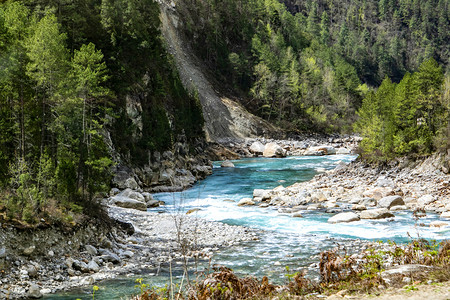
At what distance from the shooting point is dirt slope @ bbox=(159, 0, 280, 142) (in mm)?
65875

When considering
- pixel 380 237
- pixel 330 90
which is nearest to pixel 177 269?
pixel 380 237

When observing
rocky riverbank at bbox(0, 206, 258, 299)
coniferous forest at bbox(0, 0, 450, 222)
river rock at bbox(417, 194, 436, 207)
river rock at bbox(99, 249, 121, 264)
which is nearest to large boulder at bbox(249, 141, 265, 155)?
coniferous forest at bbox(0, 0, 450, 222)

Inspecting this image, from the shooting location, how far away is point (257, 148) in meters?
59.9

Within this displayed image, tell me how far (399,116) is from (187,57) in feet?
159

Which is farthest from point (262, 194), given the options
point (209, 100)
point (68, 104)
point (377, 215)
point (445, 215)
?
point (209, 100)

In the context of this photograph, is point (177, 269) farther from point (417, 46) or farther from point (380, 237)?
point (417, 46)

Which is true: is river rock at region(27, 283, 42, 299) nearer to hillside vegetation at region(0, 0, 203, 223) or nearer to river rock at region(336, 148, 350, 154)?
hillside vegetation at region(0, 0, 203, 223)

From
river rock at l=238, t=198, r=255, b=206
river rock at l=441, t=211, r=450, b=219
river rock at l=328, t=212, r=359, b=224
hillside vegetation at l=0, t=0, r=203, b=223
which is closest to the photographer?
hillside vegetation at l=0, t=0, r=203, b=223

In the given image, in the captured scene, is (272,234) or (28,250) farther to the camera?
→ (272,234)

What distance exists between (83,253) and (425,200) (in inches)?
804

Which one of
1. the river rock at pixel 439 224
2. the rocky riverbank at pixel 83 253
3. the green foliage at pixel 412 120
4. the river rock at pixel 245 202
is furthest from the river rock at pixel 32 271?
the green foliage at pixel 412 120

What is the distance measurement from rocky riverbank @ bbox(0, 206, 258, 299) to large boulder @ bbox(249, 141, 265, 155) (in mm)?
41303

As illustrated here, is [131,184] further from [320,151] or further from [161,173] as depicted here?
[320,151]

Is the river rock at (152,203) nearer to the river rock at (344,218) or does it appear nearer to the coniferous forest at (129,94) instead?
the coniferous forest at (129,94)
